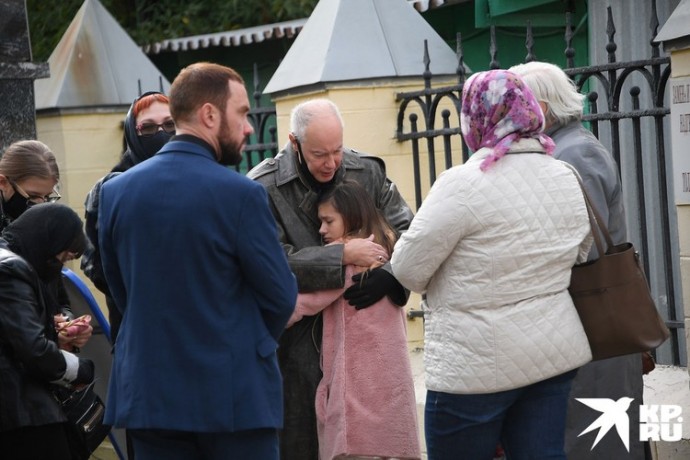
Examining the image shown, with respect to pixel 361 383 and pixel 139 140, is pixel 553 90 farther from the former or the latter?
pixel 139 140

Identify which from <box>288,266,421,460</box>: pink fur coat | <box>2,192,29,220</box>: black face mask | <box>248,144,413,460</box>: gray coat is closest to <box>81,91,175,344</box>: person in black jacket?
<box>2,192,29,220</box>: black face mask

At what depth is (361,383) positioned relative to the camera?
4727mm

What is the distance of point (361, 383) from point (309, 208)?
69cm

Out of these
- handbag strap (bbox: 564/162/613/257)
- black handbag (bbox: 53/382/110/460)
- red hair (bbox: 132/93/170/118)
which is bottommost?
black handbag (bbox: 53/382/110/460)

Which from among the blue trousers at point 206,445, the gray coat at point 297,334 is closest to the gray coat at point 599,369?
the gray coat at point 297,334

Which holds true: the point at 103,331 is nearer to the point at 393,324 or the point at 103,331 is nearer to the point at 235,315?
the point at 393,324

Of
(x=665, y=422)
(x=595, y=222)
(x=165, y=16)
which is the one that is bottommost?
(x=665, y=422)

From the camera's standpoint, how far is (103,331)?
5.82 metres

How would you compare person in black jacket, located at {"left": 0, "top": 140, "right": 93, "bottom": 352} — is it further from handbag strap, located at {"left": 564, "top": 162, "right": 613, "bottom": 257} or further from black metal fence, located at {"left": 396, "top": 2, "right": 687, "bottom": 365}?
handbag strap, located at {"left": 564, "top": 162, "right": 613, "bottom": 257}

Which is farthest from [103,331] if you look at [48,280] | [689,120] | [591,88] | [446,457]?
[591,88]

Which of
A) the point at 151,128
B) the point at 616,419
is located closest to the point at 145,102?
the point at 151,128

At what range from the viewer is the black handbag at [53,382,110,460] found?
15.3 ft

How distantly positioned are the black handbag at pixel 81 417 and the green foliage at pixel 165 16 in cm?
724

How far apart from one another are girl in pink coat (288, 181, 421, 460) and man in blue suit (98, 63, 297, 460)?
39.5 inches
